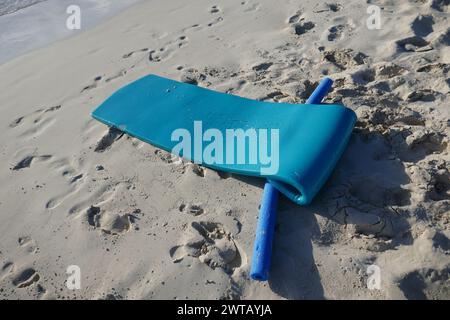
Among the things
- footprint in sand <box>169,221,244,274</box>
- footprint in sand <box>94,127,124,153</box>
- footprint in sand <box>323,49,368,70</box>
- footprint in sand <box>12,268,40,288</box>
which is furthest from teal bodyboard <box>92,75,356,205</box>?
footprint in sand <box>12,268,40,288</box>

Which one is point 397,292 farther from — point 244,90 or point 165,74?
point 165,74

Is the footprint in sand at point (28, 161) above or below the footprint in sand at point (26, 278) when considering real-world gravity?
above

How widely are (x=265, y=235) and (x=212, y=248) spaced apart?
0.74ft

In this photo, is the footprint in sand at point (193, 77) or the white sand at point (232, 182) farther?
the footprint in sand at point (193, 77)

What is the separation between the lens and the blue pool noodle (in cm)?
177

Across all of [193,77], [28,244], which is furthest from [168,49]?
[28,244]

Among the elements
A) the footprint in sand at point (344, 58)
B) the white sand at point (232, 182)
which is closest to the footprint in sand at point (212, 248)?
the white sand at point (232, 182)

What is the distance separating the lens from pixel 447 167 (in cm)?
209

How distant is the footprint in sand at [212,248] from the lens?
6.15 feet

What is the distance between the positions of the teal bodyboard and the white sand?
9 cm

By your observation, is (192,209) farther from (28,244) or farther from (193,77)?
(193,77)

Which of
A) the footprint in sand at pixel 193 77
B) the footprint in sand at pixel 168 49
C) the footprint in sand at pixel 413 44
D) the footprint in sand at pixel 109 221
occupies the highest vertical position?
the footprint in sand at pixel 168 49

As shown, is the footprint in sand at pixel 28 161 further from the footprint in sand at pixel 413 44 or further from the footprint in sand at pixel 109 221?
the footprint in sand at pixel 413 44
